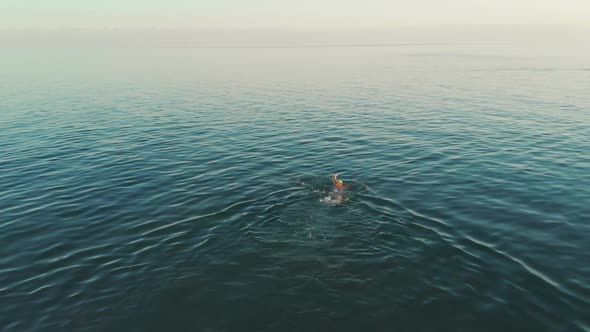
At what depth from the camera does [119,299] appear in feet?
49.5

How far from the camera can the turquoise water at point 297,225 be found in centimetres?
1436

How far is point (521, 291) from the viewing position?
49.1 ft

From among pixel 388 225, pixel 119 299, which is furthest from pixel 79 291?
pixel 388 225

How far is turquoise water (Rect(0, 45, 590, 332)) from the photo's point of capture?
14359 mm

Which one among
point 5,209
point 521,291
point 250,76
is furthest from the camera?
point 250,76

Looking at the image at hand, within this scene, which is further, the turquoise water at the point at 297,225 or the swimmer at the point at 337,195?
the swimmer at the point at 337,195

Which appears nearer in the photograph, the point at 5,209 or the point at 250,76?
the point at 5,209

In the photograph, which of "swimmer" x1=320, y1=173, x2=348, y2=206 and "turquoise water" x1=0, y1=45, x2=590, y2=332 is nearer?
"turquoise water" x1=0, y1=45, x2=590, y2=332

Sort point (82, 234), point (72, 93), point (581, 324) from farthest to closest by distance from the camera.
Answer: point (72, 93), point (82, 234), point (581, 324)

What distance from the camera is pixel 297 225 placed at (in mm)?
20125

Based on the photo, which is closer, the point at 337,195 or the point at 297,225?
the point at 297,225

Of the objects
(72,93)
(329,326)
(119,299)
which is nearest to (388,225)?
(329,326)

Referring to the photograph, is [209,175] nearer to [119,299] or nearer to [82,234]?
[82,234]

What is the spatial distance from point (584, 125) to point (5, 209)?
160 feet
